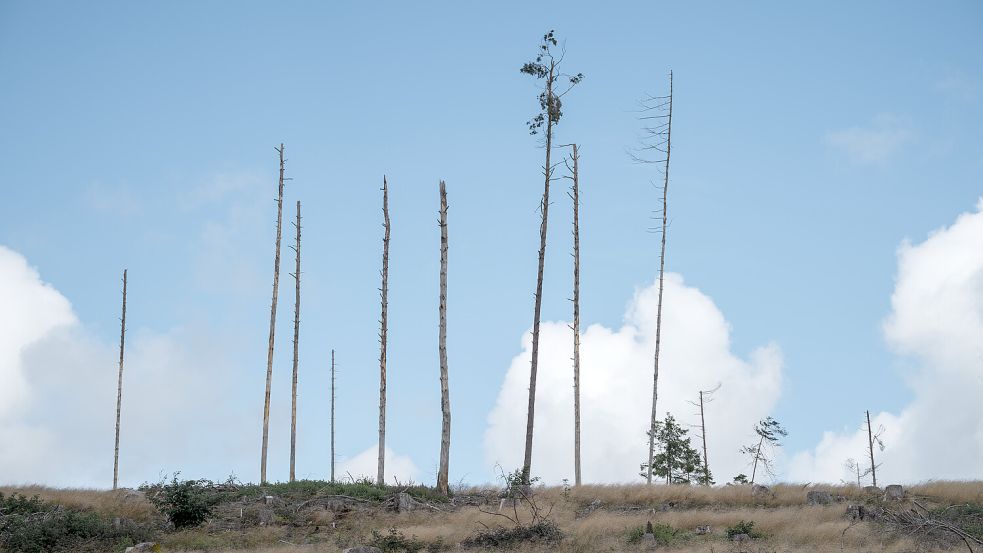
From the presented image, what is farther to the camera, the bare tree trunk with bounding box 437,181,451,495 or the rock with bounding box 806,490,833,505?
the bare tree trunk with bounding box 437,181,451,495

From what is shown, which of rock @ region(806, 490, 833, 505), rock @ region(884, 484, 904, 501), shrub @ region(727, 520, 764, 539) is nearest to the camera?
shrub @ region(727, 520, 764, 539)

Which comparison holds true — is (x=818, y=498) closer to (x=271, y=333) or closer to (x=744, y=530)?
(x=744, y=530)

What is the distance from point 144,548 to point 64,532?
2941 millimetres

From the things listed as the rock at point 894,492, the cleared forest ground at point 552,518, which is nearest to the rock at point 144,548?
the cleared forest ground at point 552,518

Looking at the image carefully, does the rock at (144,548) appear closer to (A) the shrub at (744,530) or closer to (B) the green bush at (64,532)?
(B) the green bush at (64,532)

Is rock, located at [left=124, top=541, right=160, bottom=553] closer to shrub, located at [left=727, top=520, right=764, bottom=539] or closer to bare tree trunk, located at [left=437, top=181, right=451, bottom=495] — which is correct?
bare tree trunk, located at [left=437, top=181, right=451, bottom=495]

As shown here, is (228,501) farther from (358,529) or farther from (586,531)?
(586,531)

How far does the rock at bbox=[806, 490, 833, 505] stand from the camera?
1061 inches

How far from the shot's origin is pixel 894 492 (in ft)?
90.8

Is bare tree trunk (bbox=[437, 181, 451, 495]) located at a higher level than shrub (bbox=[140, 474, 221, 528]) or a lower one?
higher

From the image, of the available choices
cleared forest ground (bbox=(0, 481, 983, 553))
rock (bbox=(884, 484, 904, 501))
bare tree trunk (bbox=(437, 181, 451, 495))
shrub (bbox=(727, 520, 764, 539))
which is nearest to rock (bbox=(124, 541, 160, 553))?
cleared forest ground (bbox=(0, 481, 983, 553))

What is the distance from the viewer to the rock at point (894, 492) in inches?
1079

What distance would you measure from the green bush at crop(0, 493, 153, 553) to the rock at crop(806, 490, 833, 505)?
18804 millimetres

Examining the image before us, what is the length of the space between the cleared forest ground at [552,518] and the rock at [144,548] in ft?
2.14
